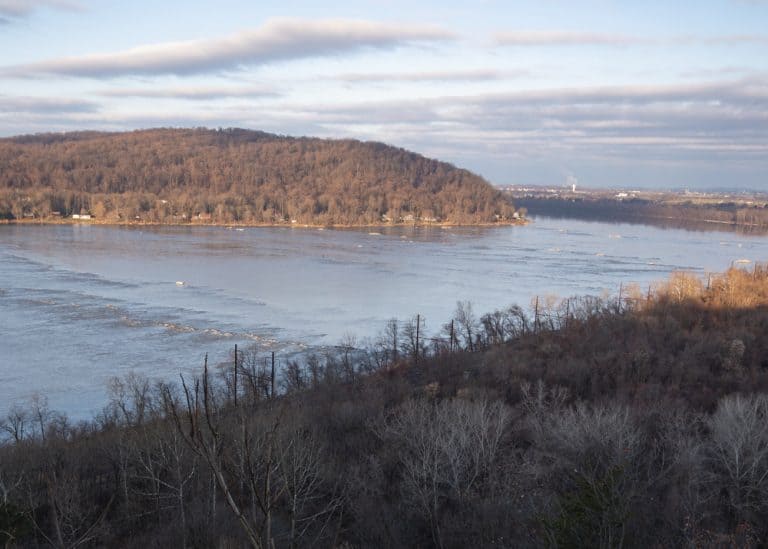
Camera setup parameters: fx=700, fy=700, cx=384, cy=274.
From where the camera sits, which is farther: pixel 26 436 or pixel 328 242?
pixel 328 242

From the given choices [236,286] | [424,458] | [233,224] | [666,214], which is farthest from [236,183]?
[424,458]

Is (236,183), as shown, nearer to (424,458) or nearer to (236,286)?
(236,286)

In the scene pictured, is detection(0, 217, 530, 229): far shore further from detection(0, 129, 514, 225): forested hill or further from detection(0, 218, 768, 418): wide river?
detection(0, 218, 768, 418): wide river

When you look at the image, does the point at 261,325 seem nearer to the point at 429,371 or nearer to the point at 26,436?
the point at 429,371

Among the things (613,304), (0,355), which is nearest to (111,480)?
(0,355)

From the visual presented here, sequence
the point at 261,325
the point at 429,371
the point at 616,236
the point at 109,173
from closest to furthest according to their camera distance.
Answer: the point at 429,371, the point at 261,325, the point at 616,236, the point at 109,173

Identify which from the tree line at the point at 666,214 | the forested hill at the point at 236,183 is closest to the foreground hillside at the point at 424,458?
the forested hill at the point at 236,183
